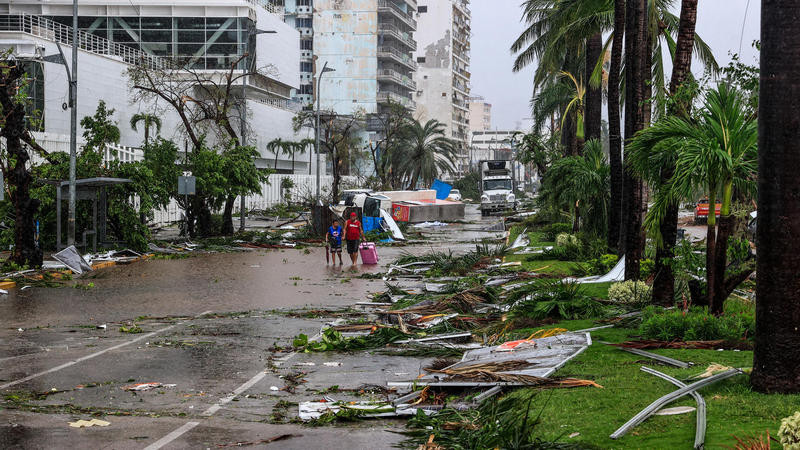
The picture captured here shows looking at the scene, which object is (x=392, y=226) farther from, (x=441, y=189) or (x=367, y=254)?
(x=441, y=189)

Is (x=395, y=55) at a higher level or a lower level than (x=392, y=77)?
higher

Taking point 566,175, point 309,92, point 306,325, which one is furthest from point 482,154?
point 306,325

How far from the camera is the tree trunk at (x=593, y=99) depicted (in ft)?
90.5

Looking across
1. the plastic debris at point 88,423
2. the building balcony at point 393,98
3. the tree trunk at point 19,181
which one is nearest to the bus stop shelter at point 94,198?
the tree trunk at point 19,181

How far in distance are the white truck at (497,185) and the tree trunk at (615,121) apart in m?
41.1

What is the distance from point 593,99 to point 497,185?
121 feet

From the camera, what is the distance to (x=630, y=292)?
14.3 m

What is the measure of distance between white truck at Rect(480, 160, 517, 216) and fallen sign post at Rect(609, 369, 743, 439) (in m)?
55.6

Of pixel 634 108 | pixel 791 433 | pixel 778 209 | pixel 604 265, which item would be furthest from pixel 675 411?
pixel 604 265

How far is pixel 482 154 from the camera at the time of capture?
193125 mm

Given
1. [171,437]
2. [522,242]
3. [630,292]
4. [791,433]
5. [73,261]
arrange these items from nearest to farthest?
[791,433] < [171,437] < [630,292] < [73,261] < [522,242]

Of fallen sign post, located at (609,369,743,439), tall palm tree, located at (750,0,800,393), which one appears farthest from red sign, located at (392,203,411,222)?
tall palm tree, located at (750,0,800,393)

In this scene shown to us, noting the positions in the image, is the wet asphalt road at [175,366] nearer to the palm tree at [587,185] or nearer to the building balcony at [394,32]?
the palm tree at [587,185]

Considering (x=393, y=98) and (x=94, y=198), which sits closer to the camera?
(x=94, y=198)
